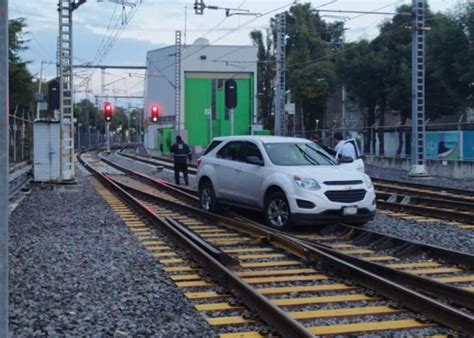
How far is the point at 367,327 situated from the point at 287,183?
5611 mm

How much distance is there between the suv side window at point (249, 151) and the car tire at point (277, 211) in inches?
47.0

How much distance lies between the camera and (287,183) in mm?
11422

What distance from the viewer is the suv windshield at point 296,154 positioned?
12391 mm

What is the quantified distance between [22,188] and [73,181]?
271 cm

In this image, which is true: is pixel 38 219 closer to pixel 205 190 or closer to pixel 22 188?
pixel 205 190

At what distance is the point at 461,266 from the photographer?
8.68 m

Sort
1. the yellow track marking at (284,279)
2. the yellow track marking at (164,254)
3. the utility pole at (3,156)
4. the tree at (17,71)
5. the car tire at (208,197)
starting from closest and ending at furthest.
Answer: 1. the utility pole at (3,156)
2. the yellow track marking at (284,279)
3. the yellow track marking at (164,254)
4. the car tire at (208,197)
5. the tree at (17,71)

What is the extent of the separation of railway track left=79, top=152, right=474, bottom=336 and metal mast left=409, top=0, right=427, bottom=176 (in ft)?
55.3

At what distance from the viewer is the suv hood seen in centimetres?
1143

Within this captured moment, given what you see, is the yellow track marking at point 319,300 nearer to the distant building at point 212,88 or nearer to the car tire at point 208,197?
the car tire at point 208,197

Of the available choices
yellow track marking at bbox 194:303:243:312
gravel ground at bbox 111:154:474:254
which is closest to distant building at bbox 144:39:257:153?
gravel ground at bbox 111:154:474:254

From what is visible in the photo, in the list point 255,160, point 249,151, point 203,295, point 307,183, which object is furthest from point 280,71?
point 203,295

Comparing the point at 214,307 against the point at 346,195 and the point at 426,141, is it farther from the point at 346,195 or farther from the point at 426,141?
the point at 426,141

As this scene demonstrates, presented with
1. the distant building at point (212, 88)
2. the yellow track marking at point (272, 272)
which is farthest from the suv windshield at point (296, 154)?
the distant building at point (212, 88)
